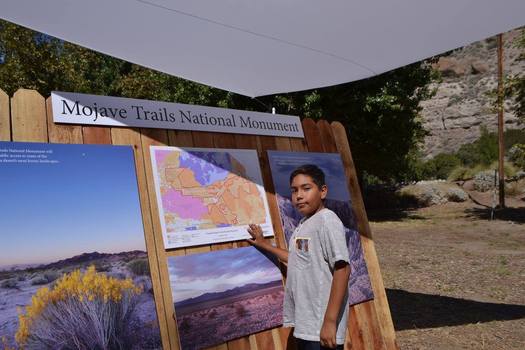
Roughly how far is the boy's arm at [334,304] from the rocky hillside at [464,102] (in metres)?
41.5

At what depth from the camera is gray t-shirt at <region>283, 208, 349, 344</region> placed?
2.50m

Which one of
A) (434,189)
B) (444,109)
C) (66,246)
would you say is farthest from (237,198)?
(444,109)

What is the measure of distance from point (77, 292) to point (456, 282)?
23.2 ft

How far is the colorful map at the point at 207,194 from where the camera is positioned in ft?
9.43

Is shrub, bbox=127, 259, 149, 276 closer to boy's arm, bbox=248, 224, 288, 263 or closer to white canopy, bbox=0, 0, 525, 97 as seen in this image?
boy's arm, bbox=248, 224, 288, 263

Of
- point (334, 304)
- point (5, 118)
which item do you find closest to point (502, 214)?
point (334, 304)

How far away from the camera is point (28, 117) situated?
8.21 feet

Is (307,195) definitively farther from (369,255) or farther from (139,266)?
(369,255)

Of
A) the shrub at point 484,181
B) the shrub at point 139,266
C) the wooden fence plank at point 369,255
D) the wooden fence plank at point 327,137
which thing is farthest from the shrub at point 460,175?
the shrub at point 139,266

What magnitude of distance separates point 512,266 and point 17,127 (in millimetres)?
9134

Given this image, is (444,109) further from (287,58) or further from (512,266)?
(287,58)

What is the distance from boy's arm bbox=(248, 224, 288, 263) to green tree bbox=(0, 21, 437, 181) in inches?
344

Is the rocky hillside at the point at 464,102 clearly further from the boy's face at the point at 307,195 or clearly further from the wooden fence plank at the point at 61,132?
the wooden fence plank at the point at 61,132

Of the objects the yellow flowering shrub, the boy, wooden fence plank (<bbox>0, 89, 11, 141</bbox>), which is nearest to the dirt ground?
the boy
